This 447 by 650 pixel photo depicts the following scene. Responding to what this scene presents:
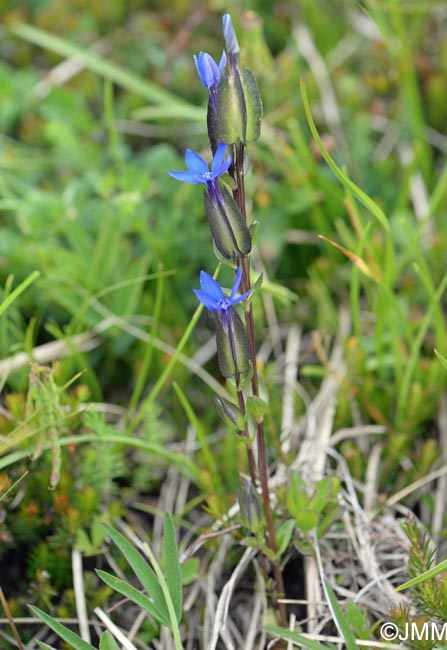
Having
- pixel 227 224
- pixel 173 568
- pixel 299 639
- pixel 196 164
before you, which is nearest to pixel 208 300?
pixel 227 224

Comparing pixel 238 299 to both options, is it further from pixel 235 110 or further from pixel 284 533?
pixel 284 533

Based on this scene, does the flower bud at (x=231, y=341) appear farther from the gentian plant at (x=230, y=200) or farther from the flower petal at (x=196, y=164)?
the flower petal at (x=196, y=164)

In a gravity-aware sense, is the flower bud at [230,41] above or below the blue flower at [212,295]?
above

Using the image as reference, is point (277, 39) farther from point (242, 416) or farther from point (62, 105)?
point (242, 416)

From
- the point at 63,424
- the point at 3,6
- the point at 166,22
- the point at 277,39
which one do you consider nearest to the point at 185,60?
the point at 166,22

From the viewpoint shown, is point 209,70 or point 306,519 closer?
point 209,70

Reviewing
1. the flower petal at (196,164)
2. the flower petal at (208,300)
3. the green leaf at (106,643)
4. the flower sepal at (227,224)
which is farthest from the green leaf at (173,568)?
the flower petal at (196,164)
